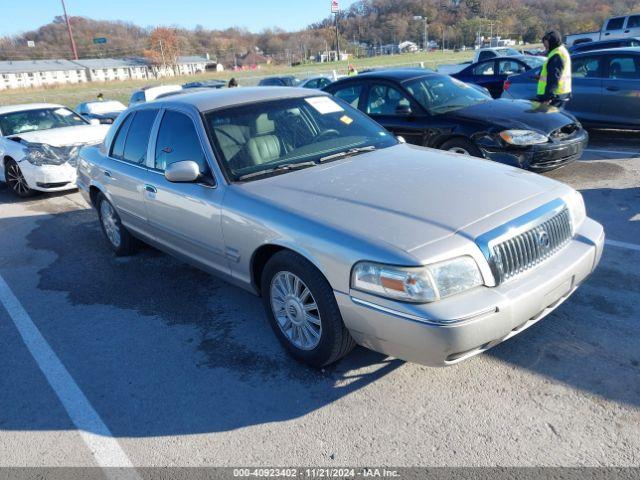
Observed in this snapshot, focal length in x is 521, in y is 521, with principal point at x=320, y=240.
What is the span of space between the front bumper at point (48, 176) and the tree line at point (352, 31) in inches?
2930

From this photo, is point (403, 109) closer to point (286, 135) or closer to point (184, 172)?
point (286, 135)

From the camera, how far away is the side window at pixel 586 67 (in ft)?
29.0

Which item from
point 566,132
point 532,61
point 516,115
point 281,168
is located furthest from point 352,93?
point 532,61

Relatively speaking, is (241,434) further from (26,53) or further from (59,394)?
(26,53)

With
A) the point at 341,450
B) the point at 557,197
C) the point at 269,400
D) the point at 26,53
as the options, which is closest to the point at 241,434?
the point at 269,400

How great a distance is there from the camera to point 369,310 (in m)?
2.64

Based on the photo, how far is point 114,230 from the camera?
5492 millimetres

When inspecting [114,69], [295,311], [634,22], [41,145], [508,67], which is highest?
[114,69]

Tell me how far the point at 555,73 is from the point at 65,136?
790 cm

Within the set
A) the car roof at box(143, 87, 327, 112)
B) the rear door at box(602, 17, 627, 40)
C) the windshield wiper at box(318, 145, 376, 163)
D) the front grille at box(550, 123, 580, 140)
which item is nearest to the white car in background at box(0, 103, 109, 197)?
the car roof at box(143, 87, 327, 112)

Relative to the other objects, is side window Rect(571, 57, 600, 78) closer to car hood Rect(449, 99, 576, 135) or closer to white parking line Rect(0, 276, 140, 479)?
car hood Rect(449, 99, 576, 135)

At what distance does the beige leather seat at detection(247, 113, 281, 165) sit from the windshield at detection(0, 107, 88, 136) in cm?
704

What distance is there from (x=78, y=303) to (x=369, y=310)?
2990 millimetres

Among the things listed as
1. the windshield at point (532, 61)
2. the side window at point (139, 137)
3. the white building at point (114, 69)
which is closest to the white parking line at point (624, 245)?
the side window at point (139, 137)
